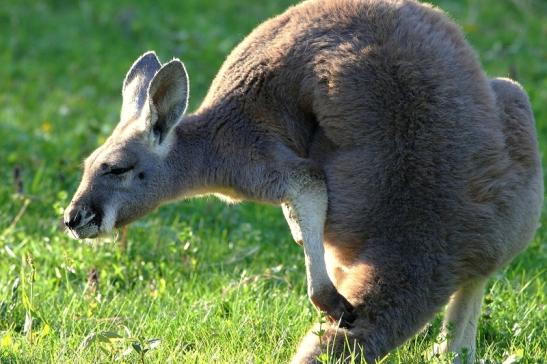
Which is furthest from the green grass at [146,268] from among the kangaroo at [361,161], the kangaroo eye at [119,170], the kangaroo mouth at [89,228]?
the kangaroo eye at [119,170]

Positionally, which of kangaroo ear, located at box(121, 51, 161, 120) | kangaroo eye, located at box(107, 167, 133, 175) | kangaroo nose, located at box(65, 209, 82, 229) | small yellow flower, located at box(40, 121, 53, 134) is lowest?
small yellow flower, located at box(40, 121, 53, 134)

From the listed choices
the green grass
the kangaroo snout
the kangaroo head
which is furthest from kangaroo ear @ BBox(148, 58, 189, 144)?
the green grass

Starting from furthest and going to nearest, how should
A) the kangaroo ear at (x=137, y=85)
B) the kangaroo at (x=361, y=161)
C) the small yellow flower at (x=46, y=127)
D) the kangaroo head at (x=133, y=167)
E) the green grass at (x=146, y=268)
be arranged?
the small yellow flower at (x=46, y=127), the kangaroo ear at (x=137, y=85), the kangaroo head at (x=133, y=167), the green grass at (x=146, y=268), the kangaroo at (x=361, y=161)

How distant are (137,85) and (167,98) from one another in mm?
476

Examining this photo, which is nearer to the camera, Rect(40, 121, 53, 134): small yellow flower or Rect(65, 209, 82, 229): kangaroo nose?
Rect(65, 209, 82, 229): kangaroo nose

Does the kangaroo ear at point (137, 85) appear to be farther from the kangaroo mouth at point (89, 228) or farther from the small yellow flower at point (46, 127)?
the small yellow flower at point (46, 127)

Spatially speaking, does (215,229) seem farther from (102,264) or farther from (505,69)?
(505,69)

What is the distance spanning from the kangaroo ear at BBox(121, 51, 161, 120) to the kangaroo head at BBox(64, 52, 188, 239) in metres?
0.10

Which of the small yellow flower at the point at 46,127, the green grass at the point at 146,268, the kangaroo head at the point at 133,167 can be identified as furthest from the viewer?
the small yellow flower at the point at 46,127

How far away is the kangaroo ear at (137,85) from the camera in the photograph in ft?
18.9

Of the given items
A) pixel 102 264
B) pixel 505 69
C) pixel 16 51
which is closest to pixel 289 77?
pixel 102 264

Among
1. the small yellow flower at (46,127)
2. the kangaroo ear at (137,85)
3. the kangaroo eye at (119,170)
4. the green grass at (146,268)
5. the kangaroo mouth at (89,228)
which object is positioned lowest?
the small yellow flower at (46,127)

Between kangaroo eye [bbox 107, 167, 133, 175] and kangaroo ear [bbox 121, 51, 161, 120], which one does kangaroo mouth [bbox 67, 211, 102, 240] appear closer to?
kangaroo eye [bbox 107, 167, 133, 175]

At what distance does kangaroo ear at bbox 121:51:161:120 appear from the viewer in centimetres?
575
